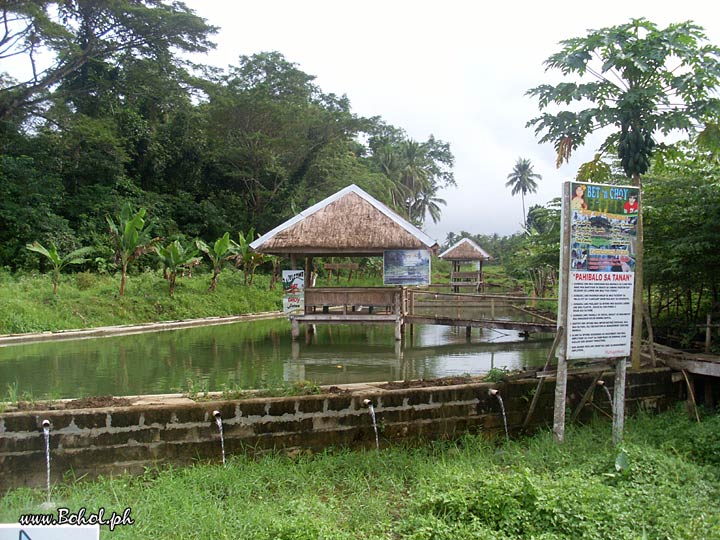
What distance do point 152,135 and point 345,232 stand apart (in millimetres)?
17074

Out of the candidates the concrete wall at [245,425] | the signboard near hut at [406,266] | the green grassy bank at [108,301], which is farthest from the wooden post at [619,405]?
the green grassy bank at [108,301]

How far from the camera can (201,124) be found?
2962cm

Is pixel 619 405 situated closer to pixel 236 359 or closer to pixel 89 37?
pixel 236 359

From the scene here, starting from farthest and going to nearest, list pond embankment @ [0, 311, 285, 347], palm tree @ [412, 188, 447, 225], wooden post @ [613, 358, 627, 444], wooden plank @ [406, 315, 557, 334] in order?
palm tree @ [412, 188, 447, 225] → wooden plank @ [406, 315, 557, 334] → pond embankment @ [0, 311, 285, 347] → wooden post @ [613, 358, 627, 444]

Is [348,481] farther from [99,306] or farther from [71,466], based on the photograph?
[99,306]

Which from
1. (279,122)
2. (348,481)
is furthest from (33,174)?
(348,481)

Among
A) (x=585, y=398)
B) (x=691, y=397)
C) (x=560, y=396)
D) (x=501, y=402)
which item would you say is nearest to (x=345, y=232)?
(x=501, y=402)

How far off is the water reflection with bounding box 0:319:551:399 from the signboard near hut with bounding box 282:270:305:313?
93cm

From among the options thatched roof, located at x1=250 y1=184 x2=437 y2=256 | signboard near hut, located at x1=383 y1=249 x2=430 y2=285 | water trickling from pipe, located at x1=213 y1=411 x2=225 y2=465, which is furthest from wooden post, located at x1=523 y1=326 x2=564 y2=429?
→ thatched roof, located at x1=250 y1=184 x2=437 y2=256

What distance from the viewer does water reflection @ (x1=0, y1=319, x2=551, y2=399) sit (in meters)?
9.31

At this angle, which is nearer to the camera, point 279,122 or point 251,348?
point 251,348

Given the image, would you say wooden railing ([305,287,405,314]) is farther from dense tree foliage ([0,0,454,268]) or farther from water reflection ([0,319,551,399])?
dense tree foliage ([0,0,454,268])

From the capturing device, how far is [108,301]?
55.4ft

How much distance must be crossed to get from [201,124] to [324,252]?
17.6m
